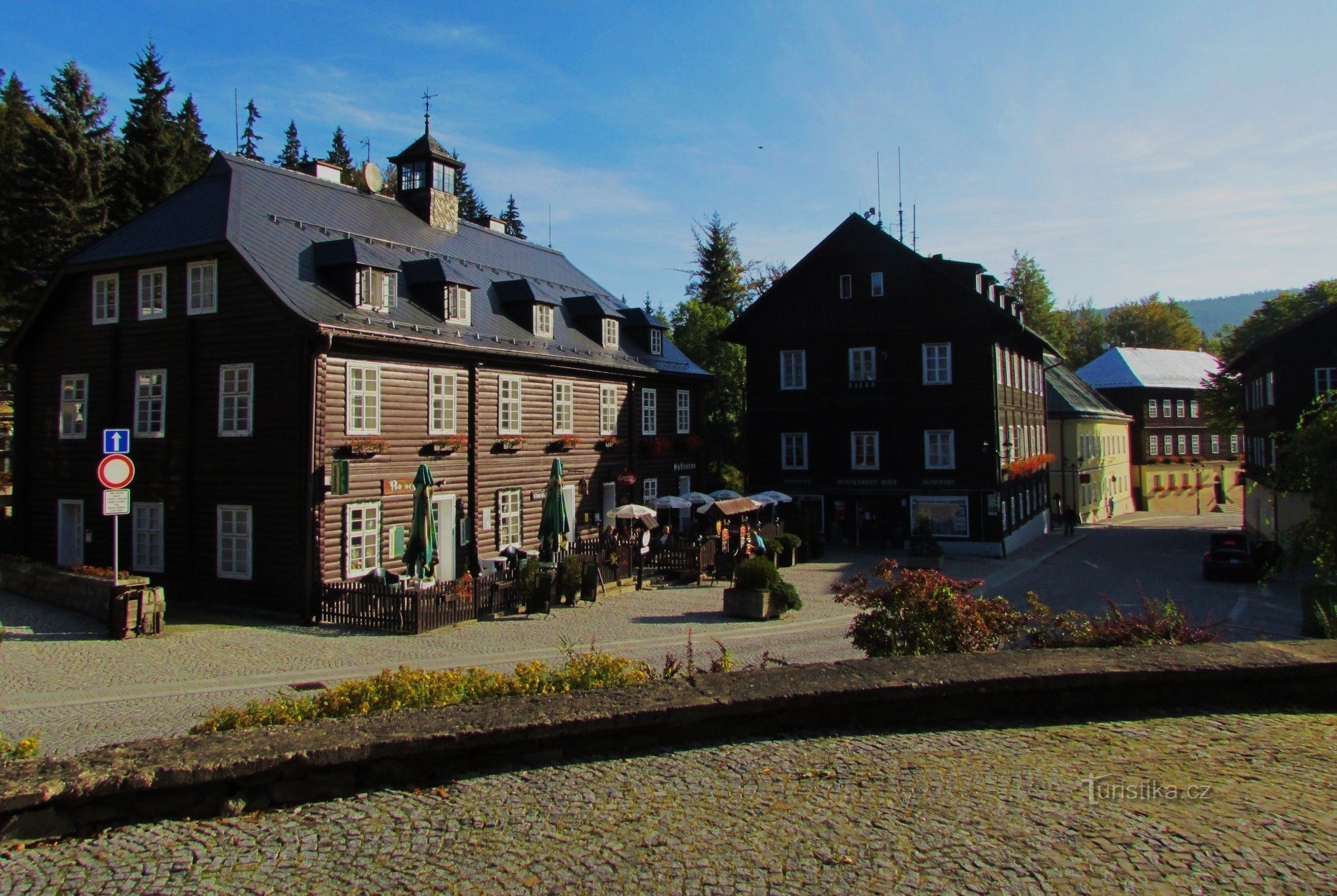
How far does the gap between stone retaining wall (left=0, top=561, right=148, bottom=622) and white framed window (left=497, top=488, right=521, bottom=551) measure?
9.47 m

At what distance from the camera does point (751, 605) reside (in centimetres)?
2133

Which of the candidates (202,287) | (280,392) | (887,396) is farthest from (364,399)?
(887,396)

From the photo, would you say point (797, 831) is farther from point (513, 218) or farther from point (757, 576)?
point (513, 218)

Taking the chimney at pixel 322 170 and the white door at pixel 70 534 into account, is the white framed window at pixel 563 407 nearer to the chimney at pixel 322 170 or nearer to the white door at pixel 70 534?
the chimney at pixel 322 170

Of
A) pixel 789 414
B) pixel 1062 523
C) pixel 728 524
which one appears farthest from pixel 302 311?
pixel 1062 523

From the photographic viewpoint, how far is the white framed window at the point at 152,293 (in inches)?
918

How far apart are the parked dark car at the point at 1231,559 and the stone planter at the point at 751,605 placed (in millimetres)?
18280

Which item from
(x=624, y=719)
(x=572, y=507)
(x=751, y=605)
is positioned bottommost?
(x=751, y=605)

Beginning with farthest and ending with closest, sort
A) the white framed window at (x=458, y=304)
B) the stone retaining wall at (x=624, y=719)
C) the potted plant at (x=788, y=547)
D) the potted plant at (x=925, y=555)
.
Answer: the potted plant at (x=788, y=547) < the potted plant at (x=925, y=555) < the white framed window at (x=458, y=304) < the stone retaining wall at (x=624, y=719)

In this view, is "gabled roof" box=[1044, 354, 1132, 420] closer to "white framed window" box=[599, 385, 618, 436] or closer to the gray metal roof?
"white framed window" box=[599, 385, 618, 436]

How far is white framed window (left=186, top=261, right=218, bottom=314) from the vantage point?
22.4m

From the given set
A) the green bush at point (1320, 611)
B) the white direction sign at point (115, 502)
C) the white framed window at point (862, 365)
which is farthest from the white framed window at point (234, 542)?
the white framed window at point (862, 365)

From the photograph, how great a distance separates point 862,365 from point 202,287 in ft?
83.9

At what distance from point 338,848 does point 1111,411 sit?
65.1 meters
